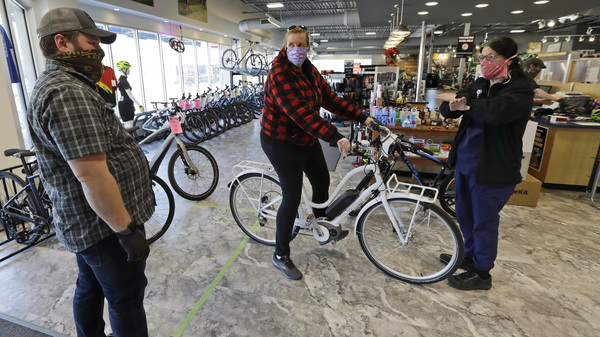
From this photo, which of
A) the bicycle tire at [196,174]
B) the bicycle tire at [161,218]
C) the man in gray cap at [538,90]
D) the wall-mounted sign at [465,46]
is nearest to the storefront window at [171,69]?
the bicycle tire at [196,174]

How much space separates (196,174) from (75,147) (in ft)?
8.60

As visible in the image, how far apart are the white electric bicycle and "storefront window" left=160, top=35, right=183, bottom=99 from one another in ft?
27.5

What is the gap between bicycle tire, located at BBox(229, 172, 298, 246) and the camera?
256 centimetres

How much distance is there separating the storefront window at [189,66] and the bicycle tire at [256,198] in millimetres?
A: 9651

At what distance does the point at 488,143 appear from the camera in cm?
194

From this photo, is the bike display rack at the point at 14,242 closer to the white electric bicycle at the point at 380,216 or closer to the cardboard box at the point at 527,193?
the white electric bicycle at the point at 380,216

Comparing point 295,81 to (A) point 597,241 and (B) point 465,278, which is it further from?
(A) point 597,241

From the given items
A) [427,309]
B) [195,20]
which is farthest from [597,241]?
[195,20]

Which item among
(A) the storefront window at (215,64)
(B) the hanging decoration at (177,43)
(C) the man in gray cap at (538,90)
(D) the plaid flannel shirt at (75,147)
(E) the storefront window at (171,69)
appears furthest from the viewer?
(A) the storefront window at (215,64)

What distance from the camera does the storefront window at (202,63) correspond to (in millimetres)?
12250

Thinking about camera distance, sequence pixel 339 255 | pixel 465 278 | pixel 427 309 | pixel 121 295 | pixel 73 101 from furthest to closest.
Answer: pixel 339 255 → pixel 465 278 → pixel 427 309 → pixel 121 295 → pixel 73 101

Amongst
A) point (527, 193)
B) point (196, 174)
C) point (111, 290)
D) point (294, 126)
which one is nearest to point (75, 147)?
point (111, 290)

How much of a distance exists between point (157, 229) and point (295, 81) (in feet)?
6.58

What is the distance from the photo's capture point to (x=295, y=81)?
192cm
